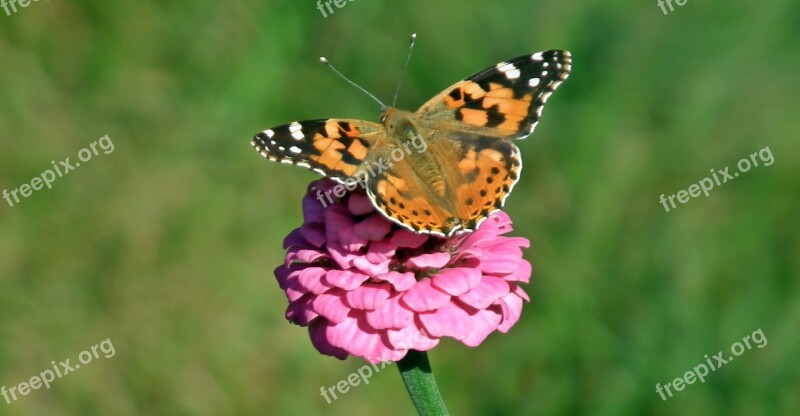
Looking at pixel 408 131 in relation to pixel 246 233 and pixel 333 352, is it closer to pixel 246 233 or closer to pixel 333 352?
pixel 333 352

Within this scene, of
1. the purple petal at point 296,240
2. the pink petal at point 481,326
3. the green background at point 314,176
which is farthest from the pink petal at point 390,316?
the green background at point 314,176

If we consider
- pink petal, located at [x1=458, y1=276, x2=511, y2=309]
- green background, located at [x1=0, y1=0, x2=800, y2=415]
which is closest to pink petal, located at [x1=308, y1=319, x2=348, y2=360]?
pink petal, located at [x1=458, y1=276, x2=511, y2=309]

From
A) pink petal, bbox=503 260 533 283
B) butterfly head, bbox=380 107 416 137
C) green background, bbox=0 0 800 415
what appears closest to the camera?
pink petal, bbox=503 260 533 283

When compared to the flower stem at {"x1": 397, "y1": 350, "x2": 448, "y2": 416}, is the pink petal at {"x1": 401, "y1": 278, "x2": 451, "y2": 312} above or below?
above

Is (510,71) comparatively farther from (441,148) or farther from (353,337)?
(353,337)

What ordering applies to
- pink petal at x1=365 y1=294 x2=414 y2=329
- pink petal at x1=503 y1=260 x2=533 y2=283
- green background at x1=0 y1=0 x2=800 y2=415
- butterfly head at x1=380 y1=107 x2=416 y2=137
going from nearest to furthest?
pink petal at x1=365 y1=294 x2=414 y2=329 → pink petal at x1=503 y1=260 x2=533 y2=283 → butterfly head at x1=380 y1=107 x2=416 y2=137 → green background at x1=0 y1=0 x2=800 y2=415

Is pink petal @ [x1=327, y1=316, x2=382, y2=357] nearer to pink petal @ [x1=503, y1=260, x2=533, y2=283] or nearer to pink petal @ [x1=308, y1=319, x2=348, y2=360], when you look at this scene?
pink petal @ [x1=308, y1=319, x2=348, y2=360]

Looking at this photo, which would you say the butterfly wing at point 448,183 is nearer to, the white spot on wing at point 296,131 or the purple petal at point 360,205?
the purple petal at point 360,205
